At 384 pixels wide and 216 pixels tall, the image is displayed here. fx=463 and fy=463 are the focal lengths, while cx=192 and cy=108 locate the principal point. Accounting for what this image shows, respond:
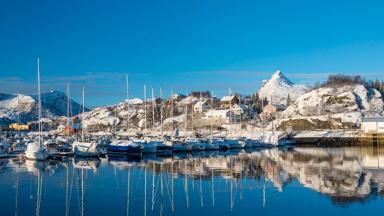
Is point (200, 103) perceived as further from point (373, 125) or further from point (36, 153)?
point (36, 153)

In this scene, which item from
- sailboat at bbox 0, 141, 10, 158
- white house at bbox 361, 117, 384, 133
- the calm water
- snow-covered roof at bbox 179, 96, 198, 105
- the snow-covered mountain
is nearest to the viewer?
the calm water

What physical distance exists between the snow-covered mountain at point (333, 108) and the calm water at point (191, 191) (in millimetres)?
80532

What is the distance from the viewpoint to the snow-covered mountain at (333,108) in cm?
11831

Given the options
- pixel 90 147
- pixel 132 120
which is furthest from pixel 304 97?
pixel 90 147

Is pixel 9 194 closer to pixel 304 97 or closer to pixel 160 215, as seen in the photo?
pixel 160 215

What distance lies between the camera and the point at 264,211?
21297 millimetres

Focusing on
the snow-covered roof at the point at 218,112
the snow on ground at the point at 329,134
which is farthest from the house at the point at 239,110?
the snow on ground at the point at 329,134

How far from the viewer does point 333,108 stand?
133750 mm

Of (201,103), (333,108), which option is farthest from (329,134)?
(201,103)

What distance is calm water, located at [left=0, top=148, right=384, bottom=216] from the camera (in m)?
21.8

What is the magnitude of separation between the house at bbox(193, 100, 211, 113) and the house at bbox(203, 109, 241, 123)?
1407 centimetres

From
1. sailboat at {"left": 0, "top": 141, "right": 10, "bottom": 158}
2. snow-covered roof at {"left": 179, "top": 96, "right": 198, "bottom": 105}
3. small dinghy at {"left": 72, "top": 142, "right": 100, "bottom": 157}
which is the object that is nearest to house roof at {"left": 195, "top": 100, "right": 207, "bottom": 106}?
snow-covered roof at {"left": 179, "top": 96, "right": 198, "bottom": 105}

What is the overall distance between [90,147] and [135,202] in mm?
31740

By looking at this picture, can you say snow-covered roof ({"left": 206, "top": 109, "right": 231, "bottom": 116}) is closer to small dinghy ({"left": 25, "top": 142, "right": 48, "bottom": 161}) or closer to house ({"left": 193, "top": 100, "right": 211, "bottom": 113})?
house ({"left": 193, "top": 100, "right": 211, "bottom": 113})
